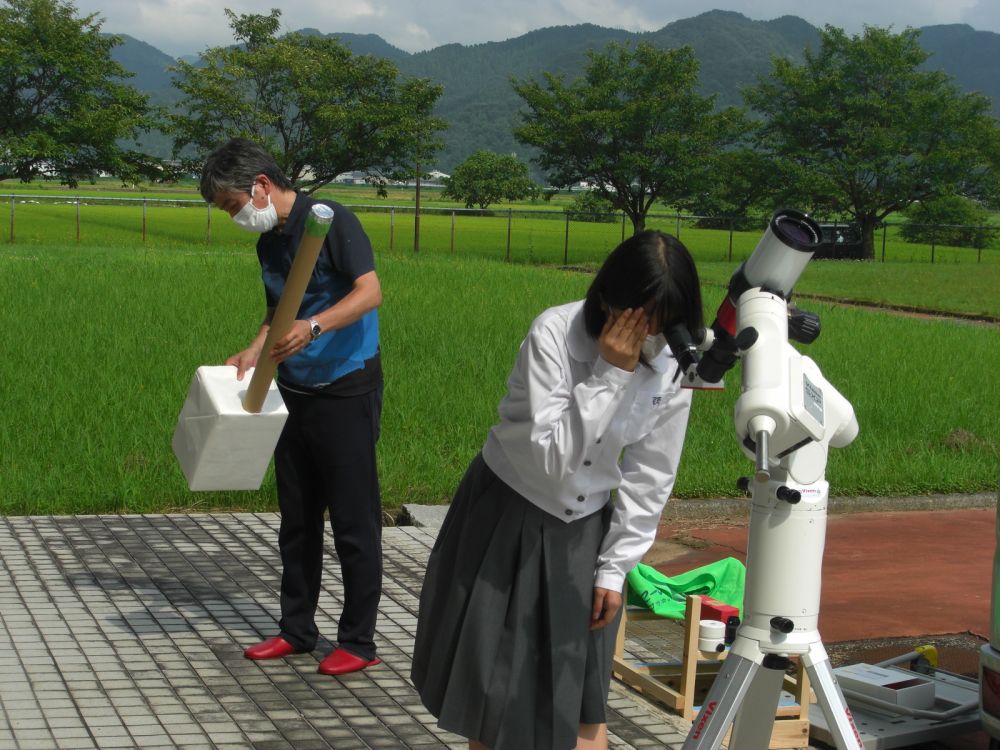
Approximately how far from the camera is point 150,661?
507 cm

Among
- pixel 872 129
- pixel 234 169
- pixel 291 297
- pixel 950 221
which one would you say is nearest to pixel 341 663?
pixel 291 297

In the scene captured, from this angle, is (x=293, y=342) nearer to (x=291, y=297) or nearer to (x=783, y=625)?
(x=291, y=297)

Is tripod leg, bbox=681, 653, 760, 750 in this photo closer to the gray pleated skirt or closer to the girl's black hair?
the gray pleated skirt

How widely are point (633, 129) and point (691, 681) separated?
138ft

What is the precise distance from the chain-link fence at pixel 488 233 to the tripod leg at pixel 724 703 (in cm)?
3363

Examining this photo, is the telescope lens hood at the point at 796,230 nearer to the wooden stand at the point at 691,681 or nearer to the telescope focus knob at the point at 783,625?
the telescope focus knob at the point at 783,625

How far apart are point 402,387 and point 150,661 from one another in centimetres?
658

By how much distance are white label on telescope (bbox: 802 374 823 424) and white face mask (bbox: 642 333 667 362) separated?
0.42 m

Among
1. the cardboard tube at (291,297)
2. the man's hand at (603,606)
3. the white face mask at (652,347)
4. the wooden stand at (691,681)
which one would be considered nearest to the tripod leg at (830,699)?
the man's hand at (603,606)

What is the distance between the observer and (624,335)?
115 inches

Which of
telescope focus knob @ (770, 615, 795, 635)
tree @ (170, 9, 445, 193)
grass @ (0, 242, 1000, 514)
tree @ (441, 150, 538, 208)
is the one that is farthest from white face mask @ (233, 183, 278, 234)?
tree @ (441, 150, 538, 208)

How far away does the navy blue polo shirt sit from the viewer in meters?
4.73

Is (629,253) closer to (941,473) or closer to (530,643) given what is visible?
(530,643)

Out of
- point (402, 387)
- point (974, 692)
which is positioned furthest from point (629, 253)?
point (402, 387)
